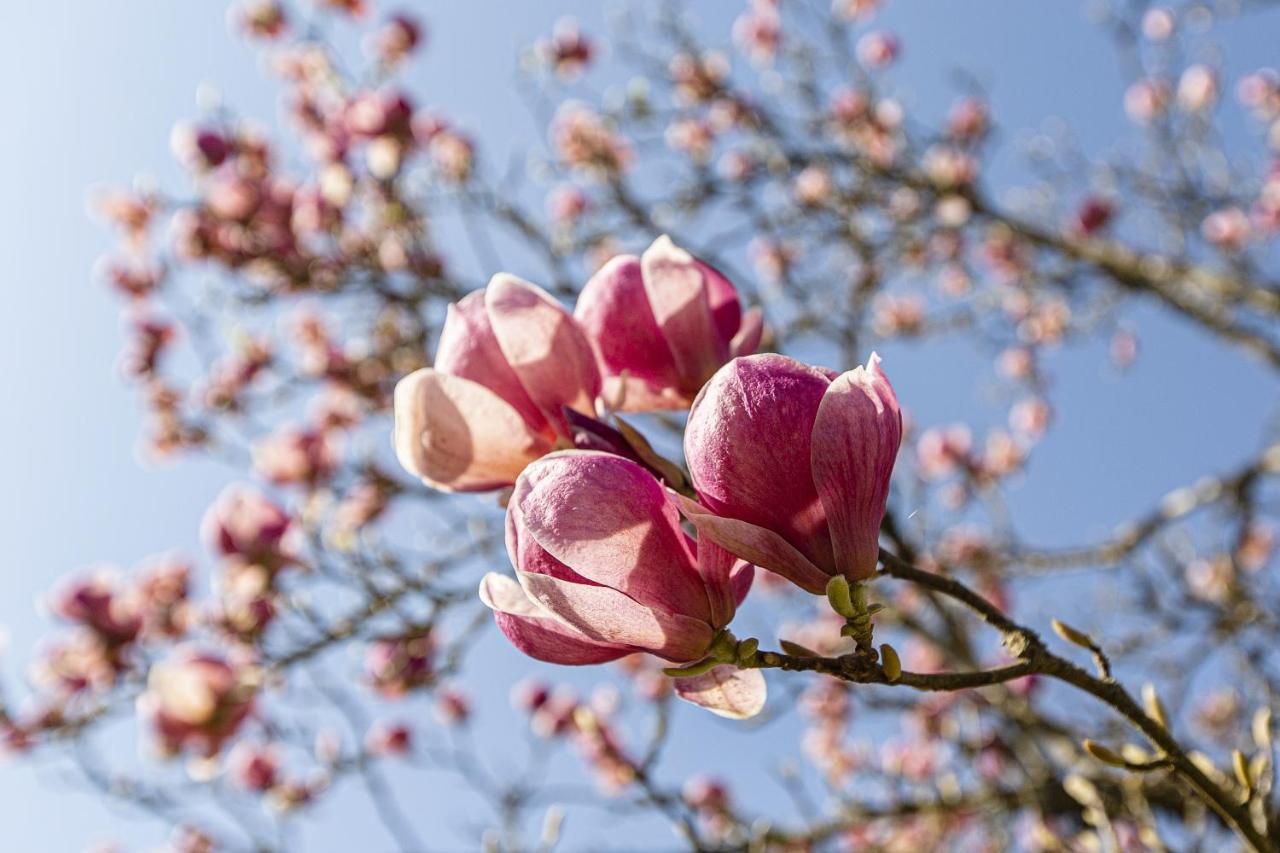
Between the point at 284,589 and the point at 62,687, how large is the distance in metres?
0.94

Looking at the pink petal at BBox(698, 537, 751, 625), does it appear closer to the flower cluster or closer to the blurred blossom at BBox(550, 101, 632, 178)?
the flower cluster

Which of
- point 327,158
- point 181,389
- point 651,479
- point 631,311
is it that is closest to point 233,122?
point 327,158

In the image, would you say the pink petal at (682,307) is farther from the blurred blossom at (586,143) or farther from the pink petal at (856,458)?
the blurred blossom at (586,143)

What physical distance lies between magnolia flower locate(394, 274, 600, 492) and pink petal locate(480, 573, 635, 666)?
14 cm

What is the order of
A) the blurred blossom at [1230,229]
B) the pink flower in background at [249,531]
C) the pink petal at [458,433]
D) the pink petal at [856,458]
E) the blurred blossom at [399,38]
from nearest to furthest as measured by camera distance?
1. the pink petal at [856,458]
2. the pink petal at [458,433]
3. the pink flower in background at [249,531]
4. the blurred blossom at [399,38]
5. the blurred blossom at [1230,229]

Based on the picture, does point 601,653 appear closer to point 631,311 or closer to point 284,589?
point 631,311

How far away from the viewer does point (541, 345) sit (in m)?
0.73

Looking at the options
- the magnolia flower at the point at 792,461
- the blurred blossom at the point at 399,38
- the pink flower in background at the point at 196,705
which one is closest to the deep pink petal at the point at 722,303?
the magnolia flower at the point at 792,461

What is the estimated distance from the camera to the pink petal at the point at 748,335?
0.78 metres

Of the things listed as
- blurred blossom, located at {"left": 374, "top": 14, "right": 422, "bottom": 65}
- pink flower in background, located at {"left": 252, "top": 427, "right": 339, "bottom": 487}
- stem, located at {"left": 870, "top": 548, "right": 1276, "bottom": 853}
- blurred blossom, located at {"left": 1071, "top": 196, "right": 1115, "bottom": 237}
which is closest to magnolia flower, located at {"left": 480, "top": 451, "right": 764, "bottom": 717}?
stem, located at {"left": 870, "top": 548, "right": 1276, "bottom": 853}

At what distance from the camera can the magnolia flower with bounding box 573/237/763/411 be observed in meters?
0.74

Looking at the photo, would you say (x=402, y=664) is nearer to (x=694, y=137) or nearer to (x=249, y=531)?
(x=249, y=531)

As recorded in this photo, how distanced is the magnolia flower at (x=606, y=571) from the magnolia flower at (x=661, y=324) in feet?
0.64

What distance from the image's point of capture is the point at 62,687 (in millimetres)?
2367
